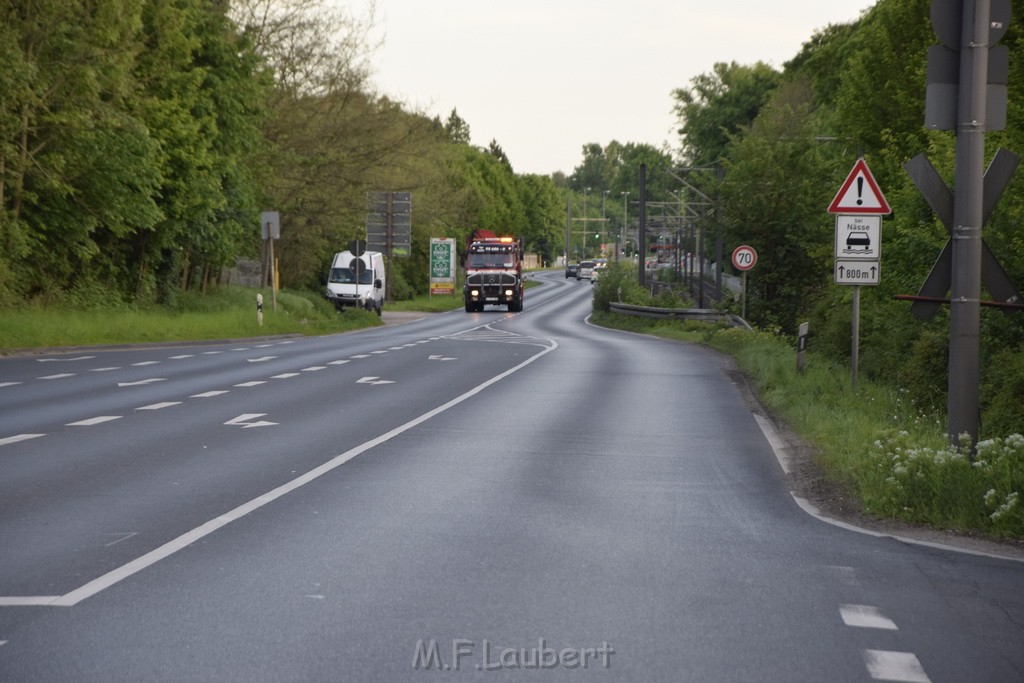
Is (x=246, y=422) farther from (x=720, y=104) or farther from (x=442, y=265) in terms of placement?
(x=720, y=104)

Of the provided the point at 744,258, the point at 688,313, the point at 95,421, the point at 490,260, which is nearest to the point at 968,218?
the point at 95,421

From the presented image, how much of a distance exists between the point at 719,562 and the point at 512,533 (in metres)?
1.38

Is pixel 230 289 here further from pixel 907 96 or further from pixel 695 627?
pixel 695 627

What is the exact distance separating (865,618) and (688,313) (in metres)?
39.8

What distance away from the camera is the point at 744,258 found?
121 ft

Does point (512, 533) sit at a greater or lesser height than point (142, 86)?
lesser

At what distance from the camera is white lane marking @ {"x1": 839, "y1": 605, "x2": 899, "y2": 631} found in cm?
615

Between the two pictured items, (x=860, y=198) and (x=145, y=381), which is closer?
(x=860, y=198)

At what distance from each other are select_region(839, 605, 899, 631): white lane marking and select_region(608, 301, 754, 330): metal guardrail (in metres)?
30.5

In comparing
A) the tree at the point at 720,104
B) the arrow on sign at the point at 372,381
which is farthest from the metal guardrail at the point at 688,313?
the tree at the point at 720,104

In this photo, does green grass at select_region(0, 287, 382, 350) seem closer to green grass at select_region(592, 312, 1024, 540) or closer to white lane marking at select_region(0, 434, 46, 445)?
white lane marking at select_region(0, 434, 46, 445)

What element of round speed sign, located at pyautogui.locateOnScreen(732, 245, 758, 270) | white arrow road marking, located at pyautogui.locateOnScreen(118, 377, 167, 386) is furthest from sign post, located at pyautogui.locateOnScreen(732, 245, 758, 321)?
white arrow road marking, located at pyautogui.locateOnScreen(118, 377, 167, 386)

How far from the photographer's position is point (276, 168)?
168 feet

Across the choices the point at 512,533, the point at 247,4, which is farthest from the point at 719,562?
the point at 247,4
